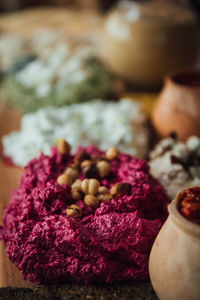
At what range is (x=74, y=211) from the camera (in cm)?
87

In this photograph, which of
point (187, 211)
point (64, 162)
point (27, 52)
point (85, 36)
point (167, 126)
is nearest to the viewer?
point (187, 211)

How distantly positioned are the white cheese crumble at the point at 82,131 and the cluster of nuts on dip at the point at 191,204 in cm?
60

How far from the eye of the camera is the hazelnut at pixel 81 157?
43.3 inches

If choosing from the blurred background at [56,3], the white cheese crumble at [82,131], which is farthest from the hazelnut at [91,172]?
the blurred background at [56,3]

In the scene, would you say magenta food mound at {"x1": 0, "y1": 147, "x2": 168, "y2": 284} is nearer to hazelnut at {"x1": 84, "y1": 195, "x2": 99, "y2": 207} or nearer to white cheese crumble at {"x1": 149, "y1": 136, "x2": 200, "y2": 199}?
hazelnut at {"x1": 84, "y1": 195, "x2": 99, "y2": 207}

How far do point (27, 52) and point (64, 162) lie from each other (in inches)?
56.0

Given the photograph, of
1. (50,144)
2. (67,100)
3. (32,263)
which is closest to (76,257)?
(32,263)

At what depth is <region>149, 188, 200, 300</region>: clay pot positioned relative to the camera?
671 millimetres

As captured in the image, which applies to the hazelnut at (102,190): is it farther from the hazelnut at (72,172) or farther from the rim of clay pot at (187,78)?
the rim of clay pot at (187,78)

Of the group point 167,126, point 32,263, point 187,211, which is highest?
point 187,211

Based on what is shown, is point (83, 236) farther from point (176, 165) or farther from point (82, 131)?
point (82, 131)

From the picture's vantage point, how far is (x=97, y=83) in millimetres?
1947

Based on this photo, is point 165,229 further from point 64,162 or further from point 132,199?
point 64,162

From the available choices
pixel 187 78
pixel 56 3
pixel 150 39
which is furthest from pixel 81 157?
pixel 56 3
